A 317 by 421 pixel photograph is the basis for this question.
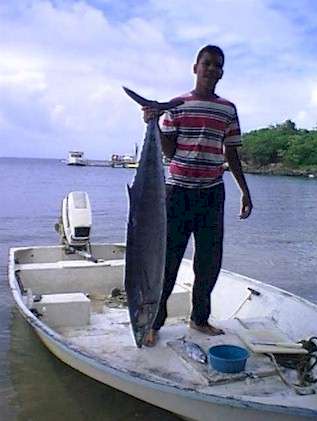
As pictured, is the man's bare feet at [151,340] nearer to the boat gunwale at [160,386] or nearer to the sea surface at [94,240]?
the boat gunwale at [160,386]

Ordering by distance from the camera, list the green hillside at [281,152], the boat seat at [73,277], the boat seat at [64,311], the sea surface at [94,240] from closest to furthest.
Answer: the sea surface at [94,240]
the boat seat at [64,311]
the boat seat at [73,277]
the green hillside at [281,152]

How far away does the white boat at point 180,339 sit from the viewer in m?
4.11

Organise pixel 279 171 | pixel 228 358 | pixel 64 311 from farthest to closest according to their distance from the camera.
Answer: pixel 279 171 < pixel 64 311 < pixel 228 358

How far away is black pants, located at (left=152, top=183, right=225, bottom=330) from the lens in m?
4.84

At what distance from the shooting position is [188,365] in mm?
4660

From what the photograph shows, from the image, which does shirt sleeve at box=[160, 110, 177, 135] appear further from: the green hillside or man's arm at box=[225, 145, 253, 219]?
the green hillside

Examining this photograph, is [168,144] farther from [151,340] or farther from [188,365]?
[188,365]

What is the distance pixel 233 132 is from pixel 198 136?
39 centimetres

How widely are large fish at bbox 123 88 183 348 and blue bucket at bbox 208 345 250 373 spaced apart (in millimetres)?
733

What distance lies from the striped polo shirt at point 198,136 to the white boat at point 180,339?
145 cm

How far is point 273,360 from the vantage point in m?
4.75

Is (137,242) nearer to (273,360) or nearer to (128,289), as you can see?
(128,289)

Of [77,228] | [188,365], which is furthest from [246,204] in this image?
[77,228]

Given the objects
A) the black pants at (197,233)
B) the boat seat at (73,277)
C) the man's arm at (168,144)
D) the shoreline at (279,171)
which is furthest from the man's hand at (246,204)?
the shoreline at (279,171)
